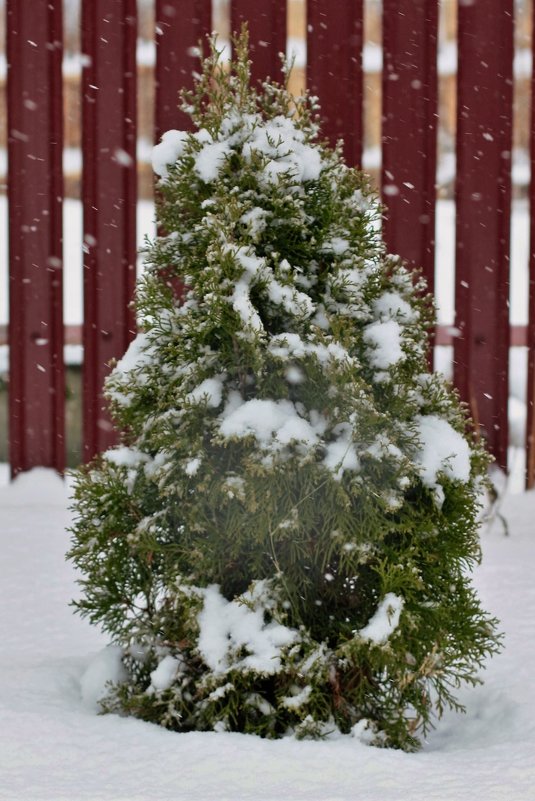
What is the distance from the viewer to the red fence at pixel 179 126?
17.3 feet

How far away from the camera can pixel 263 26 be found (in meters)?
5.26

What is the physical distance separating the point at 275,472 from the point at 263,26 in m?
3.73

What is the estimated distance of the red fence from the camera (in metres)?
5.27

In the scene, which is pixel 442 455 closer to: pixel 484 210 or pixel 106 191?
pixel 484 210

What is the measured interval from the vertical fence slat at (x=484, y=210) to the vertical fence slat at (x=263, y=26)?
0.99 m

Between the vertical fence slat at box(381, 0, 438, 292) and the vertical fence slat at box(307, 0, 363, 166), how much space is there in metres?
0.17

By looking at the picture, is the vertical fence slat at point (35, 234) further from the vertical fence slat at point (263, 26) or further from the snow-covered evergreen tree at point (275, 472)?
the snow-covered evergreen tree at point (275, 472)

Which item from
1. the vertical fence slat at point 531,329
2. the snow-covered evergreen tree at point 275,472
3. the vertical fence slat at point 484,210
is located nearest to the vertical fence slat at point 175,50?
the vertical fence slat at point 484,210

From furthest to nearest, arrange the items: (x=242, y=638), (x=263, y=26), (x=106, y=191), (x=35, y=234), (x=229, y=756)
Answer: (x=35, y=234) → (x=106, y=191) → (x=263, y=26) → (x=242, y=638) → (x=229, y=756)

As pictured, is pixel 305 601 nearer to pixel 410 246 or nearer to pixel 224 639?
pixel 224 639

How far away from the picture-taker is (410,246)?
5.36 metres

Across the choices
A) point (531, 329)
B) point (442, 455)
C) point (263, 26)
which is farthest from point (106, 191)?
point (442, 455)

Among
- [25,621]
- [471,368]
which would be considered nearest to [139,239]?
[471,368]

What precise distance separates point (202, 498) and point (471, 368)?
3396 mm
